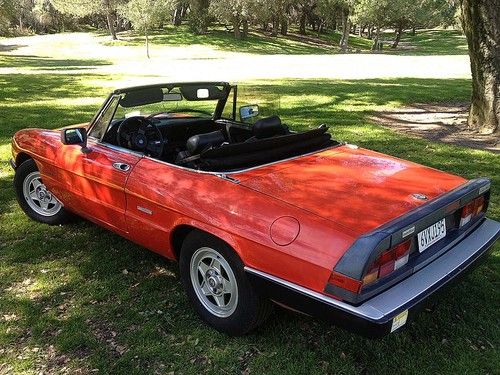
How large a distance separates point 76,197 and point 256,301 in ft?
6.73

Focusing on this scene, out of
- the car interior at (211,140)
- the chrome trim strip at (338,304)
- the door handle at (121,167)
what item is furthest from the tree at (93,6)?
the chrome trim strip at (338,304)

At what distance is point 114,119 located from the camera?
13.1 feet

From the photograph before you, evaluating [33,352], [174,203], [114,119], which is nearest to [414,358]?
[174,203]

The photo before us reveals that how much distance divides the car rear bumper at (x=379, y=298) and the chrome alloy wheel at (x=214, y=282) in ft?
1.02

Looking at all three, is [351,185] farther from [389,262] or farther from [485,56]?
[485,56]

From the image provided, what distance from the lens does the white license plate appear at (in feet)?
9.20

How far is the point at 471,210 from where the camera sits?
3289 millimetres

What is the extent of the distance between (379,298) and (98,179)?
232cm

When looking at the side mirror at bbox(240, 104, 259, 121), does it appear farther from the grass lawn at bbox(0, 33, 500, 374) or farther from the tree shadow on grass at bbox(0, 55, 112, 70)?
the tree shadow on grass at bbox(0, 55, 112, 70)

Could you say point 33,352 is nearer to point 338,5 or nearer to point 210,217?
point 210,217

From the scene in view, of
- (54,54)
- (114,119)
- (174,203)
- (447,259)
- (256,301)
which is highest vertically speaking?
(114,119)

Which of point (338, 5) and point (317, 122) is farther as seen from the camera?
point (338, 5)

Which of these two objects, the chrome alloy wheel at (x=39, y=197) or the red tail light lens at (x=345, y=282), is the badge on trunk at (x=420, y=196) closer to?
the red tail light lens at (x=345, y=282)

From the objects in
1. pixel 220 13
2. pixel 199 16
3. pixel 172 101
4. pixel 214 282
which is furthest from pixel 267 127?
pixel 199 16
